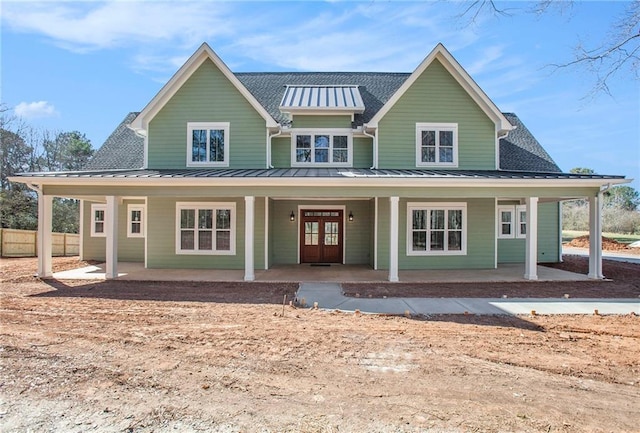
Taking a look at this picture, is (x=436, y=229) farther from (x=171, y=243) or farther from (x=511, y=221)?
(x=171, y=243)

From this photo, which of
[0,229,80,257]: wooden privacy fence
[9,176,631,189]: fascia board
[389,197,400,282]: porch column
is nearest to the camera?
[9,176,631,189]: fascia board

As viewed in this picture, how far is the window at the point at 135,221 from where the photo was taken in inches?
599

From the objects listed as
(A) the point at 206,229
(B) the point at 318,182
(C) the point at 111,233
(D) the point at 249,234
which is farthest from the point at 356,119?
(C) the point at 111,233

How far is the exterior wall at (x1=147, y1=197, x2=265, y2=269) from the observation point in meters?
13.2

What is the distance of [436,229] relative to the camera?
531 inches

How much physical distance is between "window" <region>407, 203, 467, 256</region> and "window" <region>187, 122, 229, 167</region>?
7.50 meters

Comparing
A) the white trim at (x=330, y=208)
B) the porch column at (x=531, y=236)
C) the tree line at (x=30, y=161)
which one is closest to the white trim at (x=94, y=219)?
the white trim at (x=330, y=208)

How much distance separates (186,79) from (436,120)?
385 inches

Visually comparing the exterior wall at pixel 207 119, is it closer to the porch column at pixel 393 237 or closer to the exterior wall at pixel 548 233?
the porch column at pixel 393 237

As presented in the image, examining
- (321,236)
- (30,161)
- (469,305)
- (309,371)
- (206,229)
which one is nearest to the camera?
(309,371)

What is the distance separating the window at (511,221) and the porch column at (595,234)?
3707mm

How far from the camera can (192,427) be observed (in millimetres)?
3240

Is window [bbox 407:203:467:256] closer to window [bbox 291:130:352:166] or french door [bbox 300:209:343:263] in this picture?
french door [bbox 300:209:343:263]

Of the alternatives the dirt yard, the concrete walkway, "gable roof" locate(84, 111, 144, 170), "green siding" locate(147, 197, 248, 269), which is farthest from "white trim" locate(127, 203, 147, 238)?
the concrete walkway
